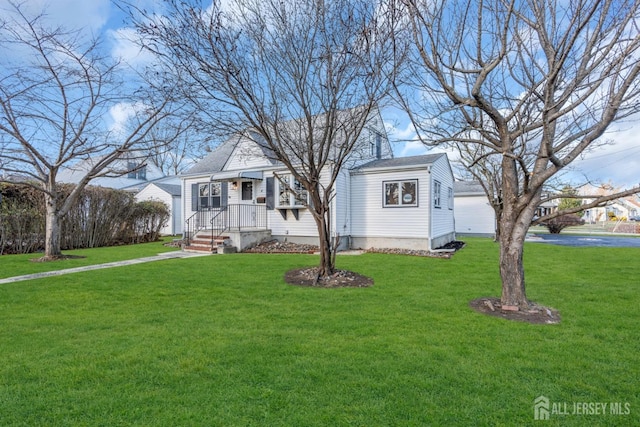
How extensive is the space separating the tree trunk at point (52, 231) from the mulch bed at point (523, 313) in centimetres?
1143

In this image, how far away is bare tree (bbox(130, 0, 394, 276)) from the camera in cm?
641

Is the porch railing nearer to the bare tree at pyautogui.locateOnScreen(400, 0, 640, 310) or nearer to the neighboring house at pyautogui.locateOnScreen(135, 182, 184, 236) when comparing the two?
the neighboring house at pyautogui.locateOnScreen(135, 182, 184, 236)

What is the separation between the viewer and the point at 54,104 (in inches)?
399

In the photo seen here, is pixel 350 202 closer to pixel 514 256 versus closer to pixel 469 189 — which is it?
pixel 514 256

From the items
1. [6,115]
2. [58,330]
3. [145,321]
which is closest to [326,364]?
[145,321]

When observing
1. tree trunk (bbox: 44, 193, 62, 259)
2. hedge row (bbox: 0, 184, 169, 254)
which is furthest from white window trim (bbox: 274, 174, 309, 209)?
tree trunk (bbox: 44, 193, 62, 259)

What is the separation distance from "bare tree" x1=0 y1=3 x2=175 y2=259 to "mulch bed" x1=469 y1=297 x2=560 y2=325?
8.86 meters

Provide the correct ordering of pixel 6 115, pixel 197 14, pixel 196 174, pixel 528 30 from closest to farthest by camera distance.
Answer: pixel 528 30
pixel 197 14
pixel 6 115
pixel 196 174

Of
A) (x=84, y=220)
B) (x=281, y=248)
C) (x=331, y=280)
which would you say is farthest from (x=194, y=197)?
(x=331, y=280)

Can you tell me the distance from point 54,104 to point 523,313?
1287cm

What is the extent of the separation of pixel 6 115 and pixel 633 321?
1434cm

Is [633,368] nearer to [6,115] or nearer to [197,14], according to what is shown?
[197,14]

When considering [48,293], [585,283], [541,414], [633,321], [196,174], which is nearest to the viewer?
[541,414]

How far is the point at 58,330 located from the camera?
411 cm
